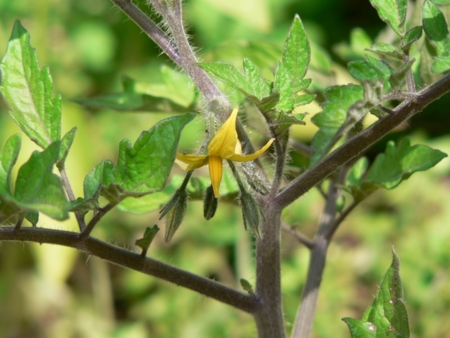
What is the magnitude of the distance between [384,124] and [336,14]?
Answer: 3.11 m

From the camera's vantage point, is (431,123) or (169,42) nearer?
(169,42)

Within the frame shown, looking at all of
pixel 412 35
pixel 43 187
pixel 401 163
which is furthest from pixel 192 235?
pixel 43 187

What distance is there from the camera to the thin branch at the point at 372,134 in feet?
2.66

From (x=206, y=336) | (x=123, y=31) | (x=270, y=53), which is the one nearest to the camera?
(x=270, y=53)

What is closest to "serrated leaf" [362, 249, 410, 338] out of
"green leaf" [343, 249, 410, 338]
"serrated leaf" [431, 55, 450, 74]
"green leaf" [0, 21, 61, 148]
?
"green leaf" [343, 249, 410, 338]

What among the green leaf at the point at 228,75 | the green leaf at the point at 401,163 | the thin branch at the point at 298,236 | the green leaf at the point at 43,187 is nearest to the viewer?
the green leaf at the point at 43,187

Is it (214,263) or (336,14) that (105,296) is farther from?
(336,14)

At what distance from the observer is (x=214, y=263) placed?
9.59 feet

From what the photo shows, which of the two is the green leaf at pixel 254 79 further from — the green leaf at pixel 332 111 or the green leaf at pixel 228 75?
the green leaf at pixel 332 111

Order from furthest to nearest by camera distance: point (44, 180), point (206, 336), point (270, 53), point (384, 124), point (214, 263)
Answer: point (214, 263) → point (206, 336) → point (270, 53) → point (384, 124) → point (44, 180)

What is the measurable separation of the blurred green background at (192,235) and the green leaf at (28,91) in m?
1.07

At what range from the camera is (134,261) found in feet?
2.76

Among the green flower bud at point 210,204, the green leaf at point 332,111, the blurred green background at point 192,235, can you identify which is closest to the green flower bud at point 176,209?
the green flower bud at point 210,204

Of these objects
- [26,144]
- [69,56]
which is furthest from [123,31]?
[26,144]
